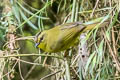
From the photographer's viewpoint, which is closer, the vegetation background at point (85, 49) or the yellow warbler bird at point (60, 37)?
the vegetation background at point (85, 49)

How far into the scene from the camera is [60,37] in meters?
2.67

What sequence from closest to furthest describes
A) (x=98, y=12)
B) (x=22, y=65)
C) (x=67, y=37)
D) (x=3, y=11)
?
(x=98, y=12)
(x=67, y=37)
(x=3, y=11)
(x=22, y=65)

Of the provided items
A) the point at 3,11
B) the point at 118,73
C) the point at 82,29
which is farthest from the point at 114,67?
the point at 3,11

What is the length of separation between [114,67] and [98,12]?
0.51 meters

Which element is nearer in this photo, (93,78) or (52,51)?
(93,78)

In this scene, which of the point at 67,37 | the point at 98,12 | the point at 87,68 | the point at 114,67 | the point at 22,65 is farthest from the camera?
the point at 22,65

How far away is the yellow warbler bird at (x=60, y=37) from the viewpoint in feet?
8.02

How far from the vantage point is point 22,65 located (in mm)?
3582

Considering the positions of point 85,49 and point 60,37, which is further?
point 60,37

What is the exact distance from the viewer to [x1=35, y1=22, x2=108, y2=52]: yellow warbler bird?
2443mm

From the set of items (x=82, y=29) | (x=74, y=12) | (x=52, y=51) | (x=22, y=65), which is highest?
(x=74, y=12)

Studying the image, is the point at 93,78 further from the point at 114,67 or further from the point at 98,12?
the point at 98,12

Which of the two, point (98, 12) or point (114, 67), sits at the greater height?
point (98, 12)

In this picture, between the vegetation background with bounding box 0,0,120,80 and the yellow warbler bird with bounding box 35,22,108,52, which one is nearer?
the vegetation background with bounding box 0,0,120,80
